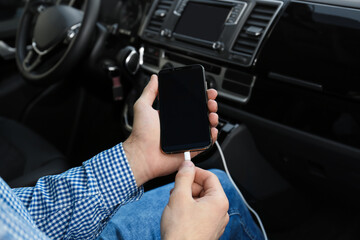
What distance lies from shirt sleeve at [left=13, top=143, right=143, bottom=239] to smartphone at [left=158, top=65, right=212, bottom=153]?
12cm

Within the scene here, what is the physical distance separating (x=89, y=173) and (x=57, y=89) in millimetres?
1290

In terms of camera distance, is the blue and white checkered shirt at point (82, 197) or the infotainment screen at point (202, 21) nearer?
the blue and white checkered shirt at point (82, 197)

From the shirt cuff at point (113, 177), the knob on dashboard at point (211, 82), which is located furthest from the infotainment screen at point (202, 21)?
the shirt cuff at point (113, 177)

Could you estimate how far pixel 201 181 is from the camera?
76cm

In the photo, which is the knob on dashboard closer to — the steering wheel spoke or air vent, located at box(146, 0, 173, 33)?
air vent, located at box(146, 0, 173, 33)

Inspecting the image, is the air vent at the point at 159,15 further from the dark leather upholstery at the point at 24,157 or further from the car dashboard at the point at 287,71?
the dark leather upholstery at the point at 24,157

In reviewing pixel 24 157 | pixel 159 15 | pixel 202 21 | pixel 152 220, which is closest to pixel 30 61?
pixel 24 157

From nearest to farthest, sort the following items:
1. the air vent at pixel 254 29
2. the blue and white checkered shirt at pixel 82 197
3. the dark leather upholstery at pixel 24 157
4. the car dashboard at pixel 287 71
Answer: the blue and white checkered shirt at pixel 82 197 < the car dashboard at pixel 287 71 < the air vent at pixel 254 29 < the dark leather upholstery at pixel 24 157

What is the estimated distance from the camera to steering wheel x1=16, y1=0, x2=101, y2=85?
1413 mm

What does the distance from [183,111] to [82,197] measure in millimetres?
281

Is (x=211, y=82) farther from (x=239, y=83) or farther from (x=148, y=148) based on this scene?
(x=148, y=148)

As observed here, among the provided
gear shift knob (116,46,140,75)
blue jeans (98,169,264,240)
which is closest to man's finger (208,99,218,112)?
blue jeans (98,169,264,240)

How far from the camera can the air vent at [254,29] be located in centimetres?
115

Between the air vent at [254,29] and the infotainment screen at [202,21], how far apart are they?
0.08 meters
